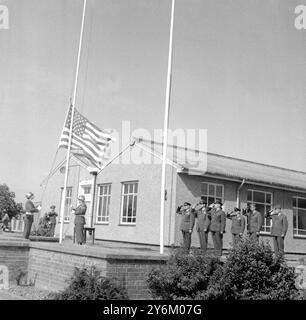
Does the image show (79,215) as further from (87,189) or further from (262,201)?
(262,201)

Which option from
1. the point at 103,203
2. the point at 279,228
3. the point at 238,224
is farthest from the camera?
the point at 103,203

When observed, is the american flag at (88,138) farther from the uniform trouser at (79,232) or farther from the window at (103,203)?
the window at (103,203)

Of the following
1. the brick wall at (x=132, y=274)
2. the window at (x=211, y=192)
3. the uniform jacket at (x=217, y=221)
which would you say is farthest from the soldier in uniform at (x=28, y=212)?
the window at (x=211, y=192)

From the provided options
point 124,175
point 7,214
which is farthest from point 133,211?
point 7,214

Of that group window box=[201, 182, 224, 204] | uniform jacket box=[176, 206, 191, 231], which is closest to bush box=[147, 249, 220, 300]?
uniform jacket box=[176, 206, 191, 231]

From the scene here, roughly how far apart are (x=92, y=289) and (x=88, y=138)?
22.4 ft

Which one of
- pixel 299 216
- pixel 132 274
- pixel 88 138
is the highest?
pixel 88 138

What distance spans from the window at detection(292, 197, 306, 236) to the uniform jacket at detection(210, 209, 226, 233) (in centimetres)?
820

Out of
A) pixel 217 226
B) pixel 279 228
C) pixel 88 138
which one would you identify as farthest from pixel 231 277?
pixel 88 138

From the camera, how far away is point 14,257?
1134cm

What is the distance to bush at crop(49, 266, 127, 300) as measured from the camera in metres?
7.77

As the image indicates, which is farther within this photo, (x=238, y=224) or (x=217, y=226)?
(x=238, y=224)

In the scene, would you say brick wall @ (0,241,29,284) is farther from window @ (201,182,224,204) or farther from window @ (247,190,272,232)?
window @ (247,190,272,232)
